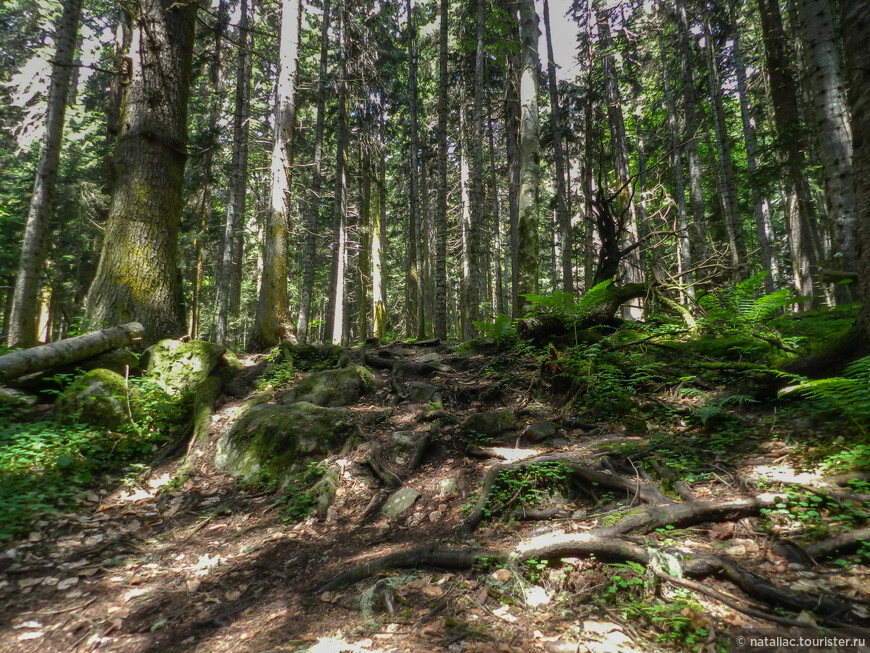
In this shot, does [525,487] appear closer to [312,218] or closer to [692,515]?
[692,515]

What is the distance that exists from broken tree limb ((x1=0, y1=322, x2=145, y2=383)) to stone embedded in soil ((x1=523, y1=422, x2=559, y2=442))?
228 inches

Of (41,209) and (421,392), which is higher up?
(41,209)

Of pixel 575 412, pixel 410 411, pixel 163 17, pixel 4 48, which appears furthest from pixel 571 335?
pixel 4 48

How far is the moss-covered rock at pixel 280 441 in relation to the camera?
181 inches

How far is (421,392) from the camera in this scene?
6148 millimetres

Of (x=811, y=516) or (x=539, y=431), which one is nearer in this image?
(x=811, y=516)

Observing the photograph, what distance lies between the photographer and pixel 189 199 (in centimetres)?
1712

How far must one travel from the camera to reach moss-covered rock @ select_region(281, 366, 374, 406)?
599 centimetres

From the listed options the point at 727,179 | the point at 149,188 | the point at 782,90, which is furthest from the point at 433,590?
the point at 727,179

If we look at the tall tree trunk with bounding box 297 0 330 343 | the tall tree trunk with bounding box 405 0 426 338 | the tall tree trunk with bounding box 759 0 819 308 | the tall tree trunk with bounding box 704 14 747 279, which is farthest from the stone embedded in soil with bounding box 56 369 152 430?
Answer: the tall tree trunk with bounding box 759 0 819 308

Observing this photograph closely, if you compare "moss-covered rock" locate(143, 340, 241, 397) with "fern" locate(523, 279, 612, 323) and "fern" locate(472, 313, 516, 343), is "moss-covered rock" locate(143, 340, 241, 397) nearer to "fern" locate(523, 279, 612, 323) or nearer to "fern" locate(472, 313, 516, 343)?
"fern" locate(472, 313, 516, 343)

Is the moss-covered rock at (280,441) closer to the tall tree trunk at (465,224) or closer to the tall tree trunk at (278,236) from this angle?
the tall tree trunk at (278,236)

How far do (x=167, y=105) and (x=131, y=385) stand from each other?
4604 mm

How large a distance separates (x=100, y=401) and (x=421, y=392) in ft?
13.7
